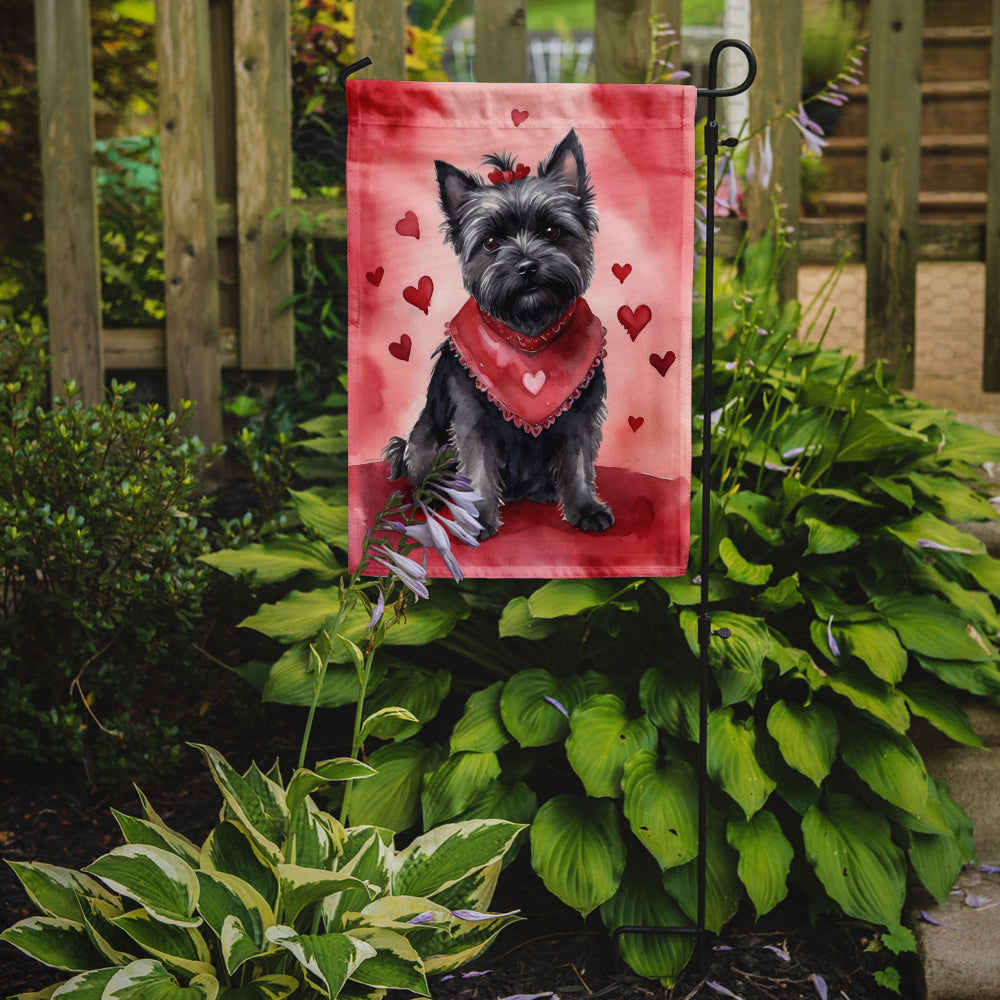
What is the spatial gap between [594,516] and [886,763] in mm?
760

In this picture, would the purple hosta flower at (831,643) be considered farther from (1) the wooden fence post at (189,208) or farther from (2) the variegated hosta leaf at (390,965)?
(1) the wooden fence post at (189,208)

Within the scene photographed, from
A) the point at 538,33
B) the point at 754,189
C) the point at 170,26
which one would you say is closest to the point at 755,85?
the point at 754,189

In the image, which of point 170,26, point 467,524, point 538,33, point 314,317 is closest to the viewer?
point 467,524

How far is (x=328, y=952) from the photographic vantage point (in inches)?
56.7

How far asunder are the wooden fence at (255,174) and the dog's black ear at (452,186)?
1.49 meters

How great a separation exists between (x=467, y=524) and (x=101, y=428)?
121cm

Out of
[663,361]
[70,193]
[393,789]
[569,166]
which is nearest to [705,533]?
[663,361]

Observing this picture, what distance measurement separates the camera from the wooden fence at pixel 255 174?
3.20m

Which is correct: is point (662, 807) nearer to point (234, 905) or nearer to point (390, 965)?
point (390, 965)

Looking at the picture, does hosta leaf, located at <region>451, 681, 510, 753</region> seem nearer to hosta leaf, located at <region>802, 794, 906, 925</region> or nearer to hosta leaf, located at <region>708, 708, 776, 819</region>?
hosta leaf, located at <region>708, 708, 776, 819</region>

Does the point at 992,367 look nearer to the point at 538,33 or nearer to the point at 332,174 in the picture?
the point at 332,174

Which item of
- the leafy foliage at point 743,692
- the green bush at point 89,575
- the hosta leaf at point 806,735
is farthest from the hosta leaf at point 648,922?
the green bush at point 89,575

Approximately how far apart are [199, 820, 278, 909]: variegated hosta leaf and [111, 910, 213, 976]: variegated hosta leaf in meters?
0.12

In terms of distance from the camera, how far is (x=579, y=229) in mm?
A: 1817
